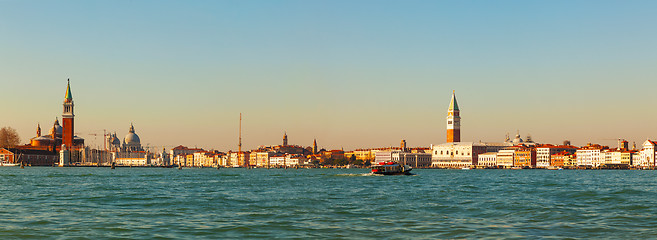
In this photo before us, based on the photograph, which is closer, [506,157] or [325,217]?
[325,217]

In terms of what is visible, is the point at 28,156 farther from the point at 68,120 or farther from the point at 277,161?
the point at 277,161

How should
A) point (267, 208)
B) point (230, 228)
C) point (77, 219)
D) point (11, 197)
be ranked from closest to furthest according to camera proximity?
1. point (230, 228)
2. point (77, 219)
3. point (267, 208)
4. point (11, 197)

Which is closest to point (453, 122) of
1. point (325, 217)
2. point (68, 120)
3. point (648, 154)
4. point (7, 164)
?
point (648, 154)

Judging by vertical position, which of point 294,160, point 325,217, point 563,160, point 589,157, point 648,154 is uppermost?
point 648,154

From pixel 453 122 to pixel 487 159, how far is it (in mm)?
13789

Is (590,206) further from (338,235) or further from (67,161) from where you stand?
(67,161)

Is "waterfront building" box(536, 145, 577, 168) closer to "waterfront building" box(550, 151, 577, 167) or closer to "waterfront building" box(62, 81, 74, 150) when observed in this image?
"waterfront building" box(550, 151, 577, 167)

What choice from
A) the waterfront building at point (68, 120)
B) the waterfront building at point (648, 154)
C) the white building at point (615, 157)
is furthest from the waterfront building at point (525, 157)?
the waterfront building at point (68, 120)

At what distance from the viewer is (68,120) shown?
152 metres

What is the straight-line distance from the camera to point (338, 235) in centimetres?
1553

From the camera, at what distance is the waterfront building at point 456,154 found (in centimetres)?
16338

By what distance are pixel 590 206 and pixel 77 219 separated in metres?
15.3

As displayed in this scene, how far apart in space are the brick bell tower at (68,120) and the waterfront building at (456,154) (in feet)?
258

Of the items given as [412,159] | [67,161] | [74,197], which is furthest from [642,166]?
[74,197]
